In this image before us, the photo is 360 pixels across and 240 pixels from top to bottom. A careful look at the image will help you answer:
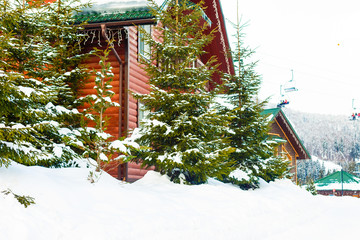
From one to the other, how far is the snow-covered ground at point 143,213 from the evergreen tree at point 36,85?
1.45ft

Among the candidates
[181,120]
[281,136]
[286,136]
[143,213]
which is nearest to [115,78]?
[181,120]

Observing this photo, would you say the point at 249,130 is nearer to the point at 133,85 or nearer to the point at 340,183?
the point at 133,85

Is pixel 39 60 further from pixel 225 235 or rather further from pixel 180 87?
pixel 225 235

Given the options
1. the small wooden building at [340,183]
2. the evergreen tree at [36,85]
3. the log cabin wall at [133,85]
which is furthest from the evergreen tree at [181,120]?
the small wooden building at [340,183]

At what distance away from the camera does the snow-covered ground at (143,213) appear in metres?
5.09

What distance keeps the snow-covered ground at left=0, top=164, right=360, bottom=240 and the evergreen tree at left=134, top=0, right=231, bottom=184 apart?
0.59 m

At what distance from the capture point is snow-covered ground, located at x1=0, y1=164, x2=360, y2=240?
5.09 m

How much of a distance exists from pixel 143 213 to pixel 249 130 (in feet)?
23.2

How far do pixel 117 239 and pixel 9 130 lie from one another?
215 cm

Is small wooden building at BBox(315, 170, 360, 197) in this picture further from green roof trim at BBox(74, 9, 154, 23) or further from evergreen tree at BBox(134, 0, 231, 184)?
green roof trim at BBox(74, 9, 154, 23)

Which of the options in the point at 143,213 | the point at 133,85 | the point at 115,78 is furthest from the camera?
the point at 133,85

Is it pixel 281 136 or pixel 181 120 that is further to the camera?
pixel 281 136

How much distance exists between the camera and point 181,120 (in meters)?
9.73

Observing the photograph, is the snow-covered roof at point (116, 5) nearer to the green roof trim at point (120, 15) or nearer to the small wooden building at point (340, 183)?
the green roof trim at point (120, 15)
